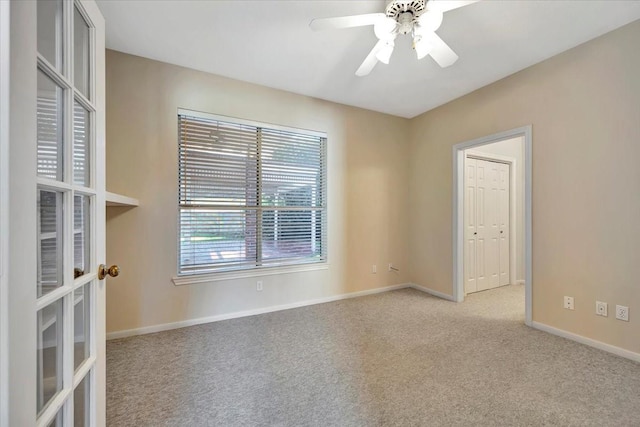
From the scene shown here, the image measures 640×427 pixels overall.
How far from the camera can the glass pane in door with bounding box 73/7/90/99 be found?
3.02ft

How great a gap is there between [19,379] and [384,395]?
1767 millimetres

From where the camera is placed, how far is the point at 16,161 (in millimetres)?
569

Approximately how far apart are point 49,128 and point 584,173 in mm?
3543

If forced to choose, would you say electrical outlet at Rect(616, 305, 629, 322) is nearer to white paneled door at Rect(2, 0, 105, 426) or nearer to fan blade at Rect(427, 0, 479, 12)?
fan blade at Rect(427, 0, 479, 12)

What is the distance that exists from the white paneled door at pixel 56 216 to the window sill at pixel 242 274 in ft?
5.69

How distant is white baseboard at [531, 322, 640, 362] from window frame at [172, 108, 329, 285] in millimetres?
2360

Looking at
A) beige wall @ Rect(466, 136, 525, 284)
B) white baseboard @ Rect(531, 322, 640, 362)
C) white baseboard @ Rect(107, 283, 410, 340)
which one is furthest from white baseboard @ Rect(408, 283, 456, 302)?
beige wall @ Rect(466, 136, 525, 284)

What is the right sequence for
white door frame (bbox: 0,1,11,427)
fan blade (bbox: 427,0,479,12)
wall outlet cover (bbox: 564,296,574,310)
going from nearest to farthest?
white door frame (bbox: 0,1,11,427), fan blade (bbox: 427,0,479,12), wall outlet cover (bbox: 564,296,574,310)

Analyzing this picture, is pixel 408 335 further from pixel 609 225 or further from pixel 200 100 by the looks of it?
pixel 200 100

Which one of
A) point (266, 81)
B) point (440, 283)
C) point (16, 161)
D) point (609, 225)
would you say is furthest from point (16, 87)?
point (440, 283)

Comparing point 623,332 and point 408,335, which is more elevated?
point 623,332

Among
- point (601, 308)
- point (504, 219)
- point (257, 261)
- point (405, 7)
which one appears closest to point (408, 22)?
point (405, 7)

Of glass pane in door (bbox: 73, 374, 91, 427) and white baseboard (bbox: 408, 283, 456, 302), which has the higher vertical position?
glass pane in door (bbox: 73, 374, 91, 427)

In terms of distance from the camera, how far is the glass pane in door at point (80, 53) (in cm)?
92
